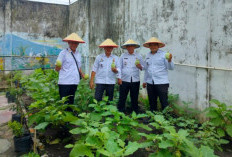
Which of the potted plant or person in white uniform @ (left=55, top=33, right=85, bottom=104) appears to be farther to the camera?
person in white uniform @ (left=55, top=33, right=85, bottom=104)

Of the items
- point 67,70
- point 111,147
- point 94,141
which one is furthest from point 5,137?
point 111,147

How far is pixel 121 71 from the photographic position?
4539mm

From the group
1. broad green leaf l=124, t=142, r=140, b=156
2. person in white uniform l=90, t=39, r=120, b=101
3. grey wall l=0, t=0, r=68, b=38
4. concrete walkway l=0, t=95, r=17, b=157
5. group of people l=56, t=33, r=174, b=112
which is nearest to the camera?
broad green leaf l=124, t=142, r=140, b=156

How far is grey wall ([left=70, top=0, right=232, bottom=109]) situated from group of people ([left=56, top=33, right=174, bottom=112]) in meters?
0.85

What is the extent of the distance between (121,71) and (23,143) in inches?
96.9

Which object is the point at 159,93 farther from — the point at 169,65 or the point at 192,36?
the point at 192,36

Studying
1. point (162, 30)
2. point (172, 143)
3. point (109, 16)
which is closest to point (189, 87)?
point (162, 30)

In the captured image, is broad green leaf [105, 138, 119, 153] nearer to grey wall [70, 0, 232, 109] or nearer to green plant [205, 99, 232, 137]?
green plant [205, 99, 232, 137]

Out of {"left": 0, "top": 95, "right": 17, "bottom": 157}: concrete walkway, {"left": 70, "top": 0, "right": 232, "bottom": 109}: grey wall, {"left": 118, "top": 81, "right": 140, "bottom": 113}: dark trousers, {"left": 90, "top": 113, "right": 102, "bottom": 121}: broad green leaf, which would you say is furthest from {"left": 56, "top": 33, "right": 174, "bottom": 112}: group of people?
{"left": 0, "top": 95, "right": 17, "bottom": 157}: concrete walkway

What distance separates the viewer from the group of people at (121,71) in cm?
399

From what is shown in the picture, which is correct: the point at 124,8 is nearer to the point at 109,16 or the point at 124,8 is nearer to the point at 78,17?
the point at 109,16

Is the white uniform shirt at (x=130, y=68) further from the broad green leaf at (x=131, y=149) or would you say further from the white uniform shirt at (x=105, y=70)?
the broad green leaf at (x=131, y=149)

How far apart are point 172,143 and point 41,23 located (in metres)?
Answer: 12.2

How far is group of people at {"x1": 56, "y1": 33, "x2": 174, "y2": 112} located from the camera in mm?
3988
